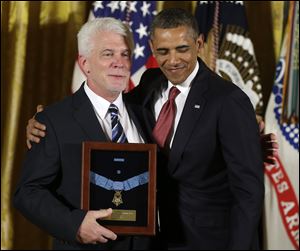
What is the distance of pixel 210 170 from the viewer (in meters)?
0.96

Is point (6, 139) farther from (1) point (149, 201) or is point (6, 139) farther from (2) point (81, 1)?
(1) point (149, 201)

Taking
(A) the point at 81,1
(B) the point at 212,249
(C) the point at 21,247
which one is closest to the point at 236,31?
(A) the point at 81,1

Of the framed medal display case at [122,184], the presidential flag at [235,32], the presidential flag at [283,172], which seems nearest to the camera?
the framed medal display case at [122,184]

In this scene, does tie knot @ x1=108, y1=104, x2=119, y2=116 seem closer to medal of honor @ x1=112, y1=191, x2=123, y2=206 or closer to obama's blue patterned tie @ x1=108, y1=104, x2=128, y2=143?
obama's blue patterned tie @ x1=108, y1=104, x2=128, y2=143

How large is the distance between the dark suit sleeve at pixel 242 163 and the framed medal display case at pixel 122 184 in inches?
4.6

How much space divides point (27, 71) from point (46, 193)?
7.11 ft

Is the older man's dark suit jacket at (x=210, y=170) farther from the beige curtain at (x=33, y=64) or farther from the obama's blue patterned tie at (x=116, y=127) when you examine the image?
the beige curtain at (x=33, y=64)

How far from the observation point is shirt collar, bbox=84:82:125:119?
92 centimetres

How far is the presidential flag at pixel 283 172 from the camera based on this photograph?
2744mm

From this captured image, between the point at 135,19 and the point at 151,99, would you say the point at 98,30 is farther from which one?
the point at 135,19

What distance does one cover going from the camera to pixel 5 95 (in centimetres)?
300

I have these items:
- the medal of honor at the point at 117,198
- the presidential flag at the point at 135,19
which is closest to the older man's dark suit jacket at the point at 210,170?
the medal of honor at the point at 117,198

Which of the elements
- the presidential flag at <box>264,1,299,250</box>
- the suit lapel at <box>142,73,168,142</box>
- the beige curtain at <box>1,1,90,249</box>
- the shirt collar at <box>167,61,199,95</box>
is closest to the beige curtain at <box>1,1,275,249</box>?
the beige curtain at <box>1,1,90,249</box>

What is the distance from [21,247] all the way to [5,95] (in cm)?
75
